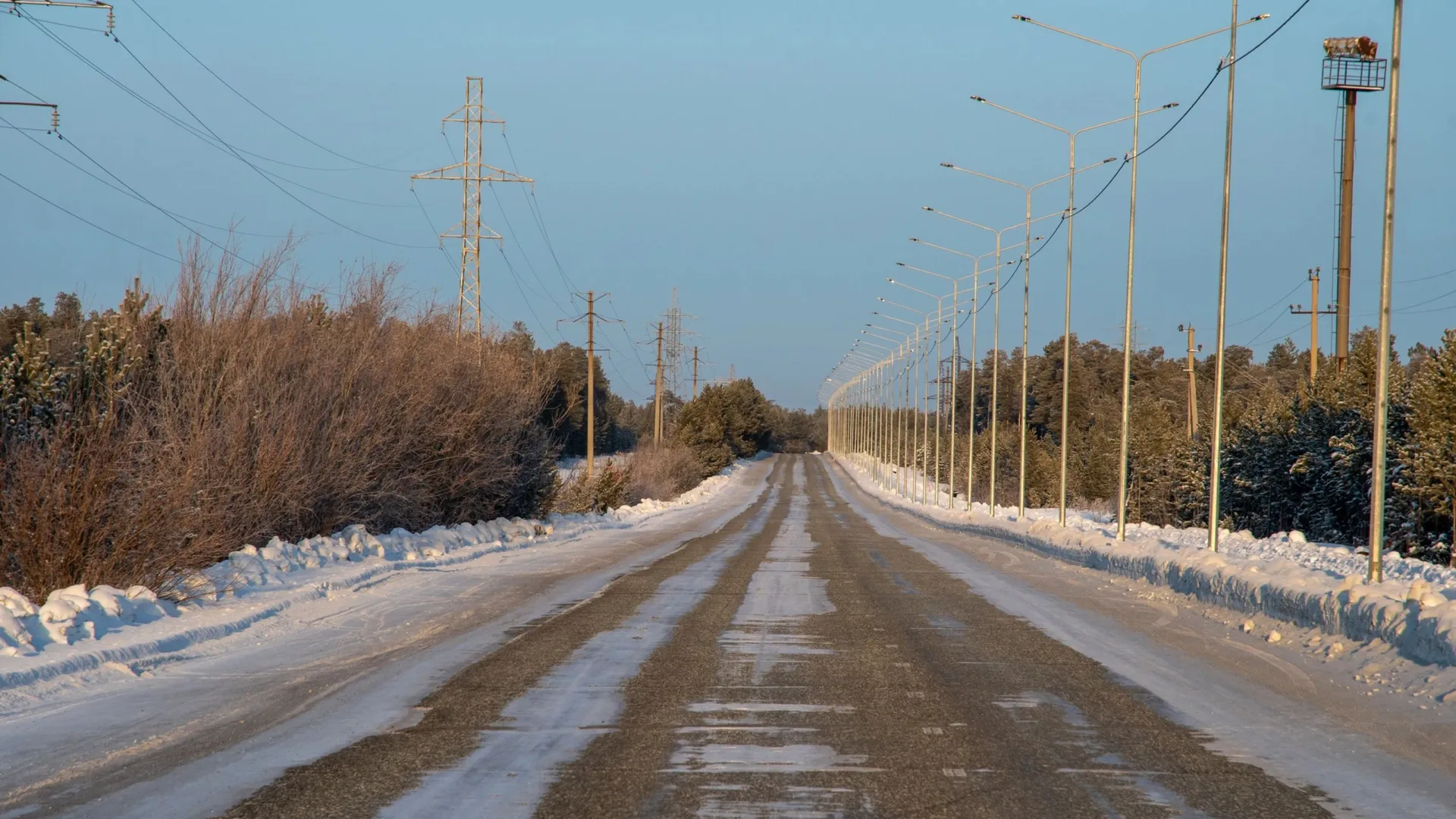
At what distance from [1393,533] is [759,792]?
1523 inches

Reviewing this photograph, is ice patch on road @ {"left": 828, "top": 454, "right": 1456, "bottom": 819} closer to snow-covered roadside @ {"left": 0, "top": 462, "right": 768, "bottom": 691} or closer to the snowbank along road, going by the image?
the snowbank along road

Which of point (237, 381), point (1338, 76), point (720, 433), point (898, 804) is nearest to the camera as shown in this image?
point (898, 804)

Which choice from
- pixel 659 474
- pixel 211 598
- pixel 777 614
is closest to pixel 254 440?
pixel 211 598

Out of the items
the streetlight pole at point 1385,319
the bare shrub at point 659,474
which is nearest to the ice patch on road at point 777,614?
the streetlight pole at point 1385,319

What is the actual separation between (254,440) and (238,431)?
766mm

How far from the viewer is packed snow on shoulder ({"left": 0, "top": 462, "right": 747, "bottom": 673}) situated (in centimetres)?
1045

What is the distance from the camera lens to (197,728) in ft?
27.1

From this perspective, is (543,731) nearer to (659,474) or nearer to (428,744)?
(428,744)

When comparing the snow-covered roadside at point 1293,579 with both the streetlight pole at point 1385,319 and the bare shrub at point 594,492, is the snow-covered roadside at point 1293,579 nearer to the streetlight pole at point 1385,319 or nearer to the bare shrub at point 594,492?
the streetlight pole at point 1385,319

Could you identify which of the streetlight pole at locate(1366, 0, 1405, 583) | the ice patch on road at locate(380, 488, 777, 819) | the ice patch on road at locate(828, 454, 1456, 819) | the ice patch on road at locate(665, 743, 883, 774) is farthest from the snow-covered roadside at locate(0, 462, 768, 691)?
the streetlight pole at locate(1366, 0, 1405, 583)

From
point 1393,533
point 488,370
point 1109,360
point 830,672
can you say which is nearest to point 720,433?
point 1109,360

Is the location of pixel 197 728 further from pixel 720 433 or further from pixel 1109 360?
pixel 1109 360

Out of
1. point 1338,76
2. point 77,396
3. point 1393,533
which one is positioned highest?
point 1338,76

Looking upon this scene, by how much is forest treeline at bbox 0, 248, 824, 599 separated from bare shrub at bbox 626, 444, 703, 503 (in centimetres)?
3570
